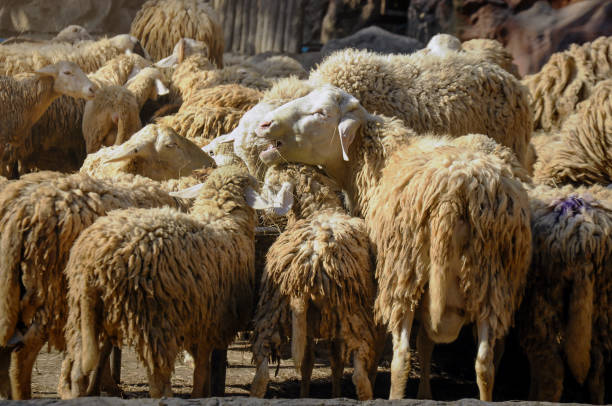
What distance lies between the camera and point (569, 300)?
5461mm

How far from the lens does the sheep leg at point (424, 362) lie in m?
5.75

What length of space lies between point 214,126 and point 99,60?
121 inches

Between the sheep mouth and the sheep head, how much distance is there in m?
0.93

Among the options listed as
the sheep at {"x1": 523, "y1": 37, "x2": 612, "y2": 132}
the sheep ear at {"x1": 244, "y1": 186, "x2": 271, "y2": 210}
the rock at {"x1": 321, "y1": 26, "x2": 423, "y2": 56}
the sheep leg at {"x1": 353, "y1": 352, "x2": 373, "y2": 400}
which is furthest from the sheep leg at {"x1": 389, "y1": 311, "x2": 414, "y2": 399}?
the rock at {"x1": 321, "y1": 26, "x2": 423, "y2": 56}

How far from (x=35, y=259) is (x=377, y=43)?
8305 mm

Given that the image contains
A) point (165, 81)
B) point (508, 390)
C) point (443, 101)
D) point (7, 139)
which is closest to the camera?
point (508, 390)

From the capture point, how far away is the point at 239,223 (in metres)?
5.58

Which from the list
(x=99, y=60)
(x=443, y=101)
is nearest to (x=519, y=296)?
(x=443, y=101)

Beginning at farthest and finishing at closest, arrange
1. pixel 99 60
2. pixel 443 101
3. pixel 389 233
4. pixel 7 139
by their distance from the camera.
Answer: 1. pixel 99 60
2. pixel 7 139
3. pixel 443 101
4. pixel 389 233

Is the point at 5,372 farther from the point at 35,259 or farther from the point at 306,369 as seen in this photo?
the point at 306,369

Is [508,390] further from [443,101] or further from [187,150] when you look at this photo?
[187,150]

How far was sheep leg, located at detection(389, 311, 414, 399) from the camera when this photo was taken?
5074 millimetres

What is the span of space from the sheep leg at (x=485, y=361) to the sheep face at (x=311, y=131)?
1.61m

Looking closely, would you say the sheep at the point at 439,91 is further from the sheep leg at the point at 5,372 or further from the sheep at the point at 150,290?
the sheep leg at the point at 5,372
